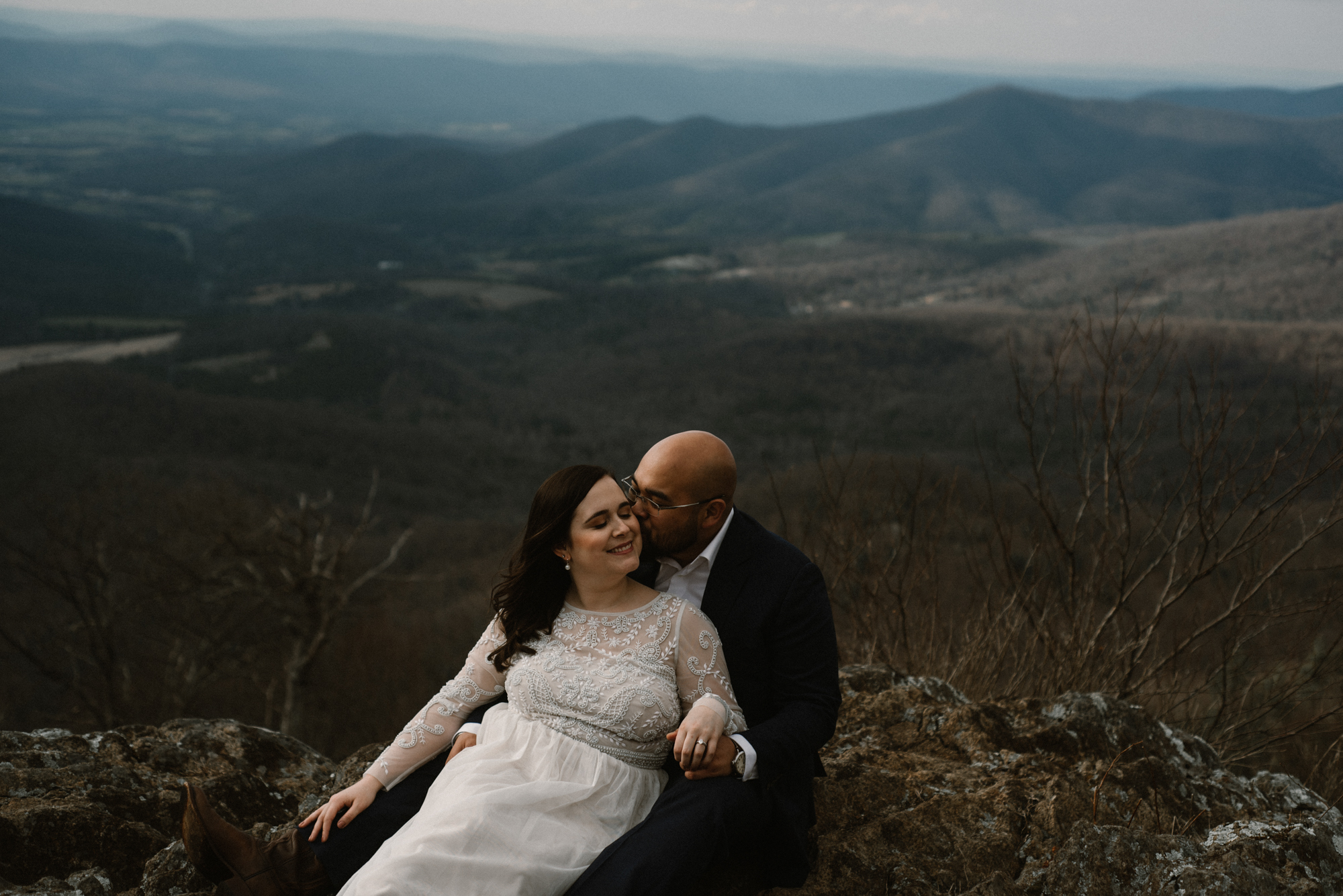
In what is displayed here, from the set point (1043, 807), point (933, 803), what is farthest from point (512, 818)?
point (1043, 807)

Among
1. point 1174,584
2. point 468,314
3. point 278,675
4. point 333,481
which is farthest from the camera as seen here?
point 468,314

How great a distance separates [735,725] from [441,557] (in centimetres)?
3678

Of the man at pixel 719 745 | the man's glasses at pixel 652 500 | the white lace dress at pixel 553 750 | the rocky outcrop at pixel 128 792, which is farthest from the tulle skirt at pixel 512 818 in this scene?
the rocky outcrop at pixel 128 792

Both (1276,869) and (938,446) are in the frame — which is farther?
(938,446)

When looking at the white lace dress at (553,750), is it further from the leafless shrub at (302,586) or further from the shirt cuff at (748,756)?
the leafless shrub at (302,586)

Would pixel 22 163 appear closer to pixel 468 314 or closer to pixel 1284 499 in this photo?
pixel 468 314

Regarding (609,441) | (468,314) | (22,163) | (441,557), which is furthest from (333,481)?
(22,163)

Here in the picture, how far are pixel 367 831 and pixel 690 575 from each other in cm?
156

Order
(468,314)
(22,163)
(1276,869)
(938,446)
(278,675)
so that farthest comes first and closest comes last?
(22,163), (468,314), (938,446), (278,675), (1276,869)

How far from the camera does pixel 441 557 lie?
38344 millimetres

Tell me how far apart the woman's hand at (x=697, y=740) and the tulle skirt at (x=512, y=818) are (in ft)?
1.15

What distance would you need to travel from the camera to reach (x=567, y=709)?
3.35 meters

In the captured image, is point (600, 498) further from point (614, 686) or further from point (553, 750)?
point (553, 750)

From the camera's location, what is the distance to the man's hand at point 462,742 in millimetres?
3481
